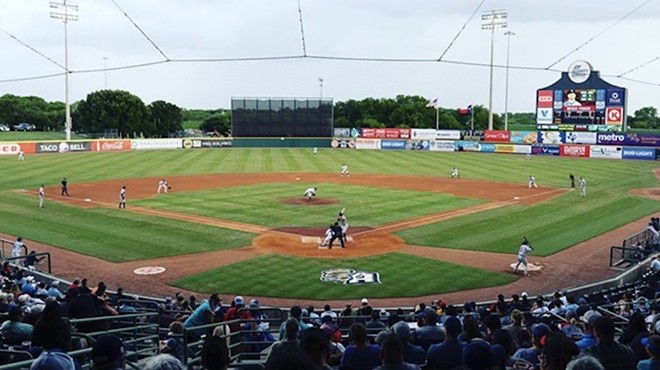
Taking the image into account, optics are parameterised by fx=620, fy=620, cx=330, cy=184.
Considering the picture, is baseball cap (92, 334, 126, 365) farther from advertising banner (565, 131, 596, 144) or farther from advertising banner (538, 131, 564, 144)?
advertising banner (538, 131, 564, 144)

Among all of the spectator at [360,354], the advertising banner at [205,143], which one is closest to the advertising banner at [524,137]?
the advertising banner at [205,143]

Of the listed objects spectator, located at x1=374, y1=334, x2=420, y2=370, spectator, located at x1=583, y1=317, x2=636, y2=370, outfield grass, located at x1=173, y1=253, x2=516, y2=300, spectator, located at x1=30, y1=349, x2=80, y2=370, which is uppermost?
spectator, located at x1=30, y1=349, x2=80, y2=370

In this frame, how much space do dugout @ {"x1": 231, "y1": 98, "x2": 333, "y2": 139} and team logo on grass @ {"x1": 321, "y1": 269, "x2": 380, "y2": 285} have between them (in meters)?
75.8

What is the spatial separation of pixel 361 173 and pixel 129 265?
3829cm

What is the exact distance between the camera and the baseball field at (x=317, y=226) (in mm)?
23859

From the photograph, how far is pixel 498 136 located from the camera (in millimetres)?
96750

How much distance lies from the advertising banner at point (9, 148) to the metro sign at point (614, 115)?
76686mm

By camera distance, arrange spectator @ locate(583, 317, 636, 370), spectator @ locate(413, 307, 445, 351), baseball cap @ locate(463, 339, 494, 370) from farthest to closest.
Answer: spectator @ locate(413, 307, 445, 351) < spectator @ locate(583, 317, 636, 370) < baseball cap @ locate(463, 339, 494, 370)

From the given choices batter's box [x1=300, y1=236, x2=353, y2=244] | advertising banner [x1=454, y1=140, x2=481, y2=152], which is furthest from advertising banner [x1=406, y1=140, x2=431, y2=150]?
batter's box [x1=300, y1=236, x2=353, y2=244]

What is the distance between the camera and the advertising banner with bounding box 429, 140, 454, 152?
325 feet

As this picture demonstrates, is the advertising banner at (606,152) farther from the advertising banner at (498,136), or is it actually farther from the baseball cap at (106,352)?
the baseball cap at (106,352)

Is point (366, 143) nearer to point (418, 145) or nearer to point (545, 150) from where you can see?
point (418, 145)

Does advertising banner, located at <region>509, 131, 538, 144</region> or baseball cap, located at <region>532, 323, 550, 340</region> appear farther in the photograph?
advertising banner, located at <region>509, 131, 538, 144</region>

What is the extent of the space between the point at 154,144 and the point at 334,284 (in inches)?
3146
